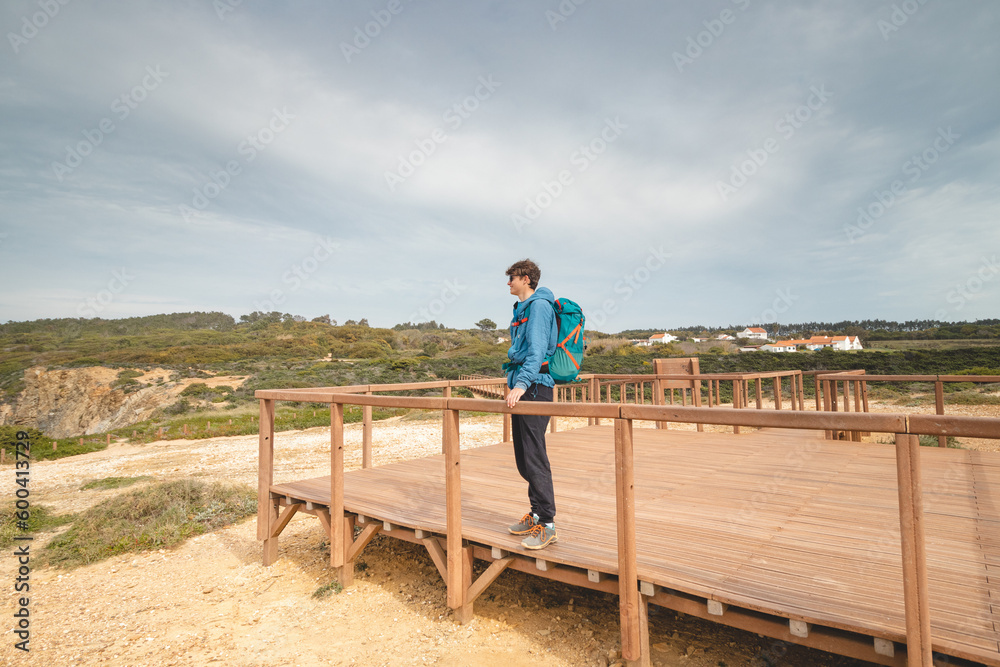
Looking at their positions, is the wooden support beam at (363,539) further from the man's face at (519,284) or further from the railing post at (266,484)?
the man's face at (519,284)

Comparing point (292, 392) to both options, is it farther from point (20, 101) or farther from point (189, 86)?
point (20, 101)

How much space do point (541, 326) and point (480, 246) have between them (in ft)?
81.6

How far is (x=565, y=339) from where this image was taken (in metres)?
2.84

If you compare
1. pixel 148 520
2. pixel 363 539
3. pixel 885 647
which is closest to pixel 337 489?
pixel 363 539

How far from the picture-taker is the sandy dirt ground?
2.86 metres

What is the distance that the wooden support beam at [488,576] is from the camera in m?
2.96

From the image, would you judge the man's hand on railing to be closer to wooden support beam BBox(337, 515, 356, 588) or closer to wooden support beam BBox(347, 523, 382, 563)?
wooden support beam BBox(347, 523, 382, 563)

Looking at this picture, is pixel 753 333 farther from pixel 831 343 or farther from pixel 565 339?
pixel 565 339

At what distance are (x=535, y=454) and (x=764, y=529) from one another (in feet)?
5.36

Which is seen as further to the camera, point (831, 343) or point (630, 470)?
point (831, 343)

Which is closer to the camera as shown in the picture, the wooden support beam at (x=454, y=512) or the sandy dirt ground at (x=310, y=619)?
the sandy dirt ground at (x=310, y=619)

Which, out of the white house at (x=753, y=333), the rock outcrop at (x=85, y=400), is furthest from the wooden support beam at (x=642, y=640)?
the white house at (x=753, y=333)

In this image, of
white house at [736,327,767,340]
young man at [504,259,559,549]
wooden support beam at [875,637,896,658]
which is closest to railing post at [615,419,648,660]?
young man at [504,259,559,549]

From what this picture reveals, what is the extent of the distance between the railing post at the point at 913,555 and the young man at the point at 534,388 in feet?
5.31
